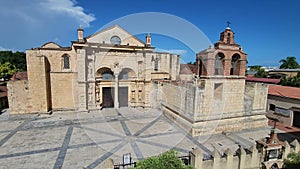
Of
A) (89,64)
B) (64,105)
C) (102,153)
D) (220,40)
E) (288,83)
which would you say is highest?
(220,40)

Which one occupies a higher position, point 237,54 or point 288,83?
point 237,54

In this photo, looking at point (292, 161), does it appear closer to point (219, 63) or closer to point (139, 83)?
point (219, 63)

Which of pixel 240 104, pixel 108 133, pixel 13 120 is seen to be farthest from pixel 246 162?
pixel 13 120

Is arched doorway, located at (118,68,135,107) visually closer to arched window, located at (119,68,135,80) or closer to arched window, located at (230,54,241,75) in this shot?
arched window, located at (119,68,135,80)

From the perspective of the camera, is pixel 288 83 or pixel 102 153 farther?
pixel 288 83

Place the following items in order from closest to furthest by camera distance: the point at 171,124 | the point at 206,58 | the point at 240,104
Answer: the point at 206,58
the point at 240,104
the point at 171,124

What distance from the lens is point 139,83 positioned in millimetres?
20141

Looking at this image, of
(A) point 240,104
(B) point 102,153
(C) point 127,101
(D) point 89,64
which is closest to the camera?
(B) point 102,153

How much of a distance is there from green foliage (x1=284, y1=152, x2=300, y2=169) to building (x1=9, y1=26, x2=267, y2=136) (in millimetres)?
4999

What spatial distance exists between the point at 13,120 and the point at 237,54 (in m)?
20.2

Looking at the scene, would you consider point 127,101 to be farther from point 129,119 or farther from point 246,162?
point 246,162

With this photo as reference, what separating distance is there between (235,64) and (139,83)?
11.0m

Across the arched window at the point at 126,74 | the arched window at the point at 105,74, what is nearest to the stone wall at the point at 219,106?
the arched window at the point at 126,74

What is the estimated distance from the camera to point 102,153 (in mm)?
9586
